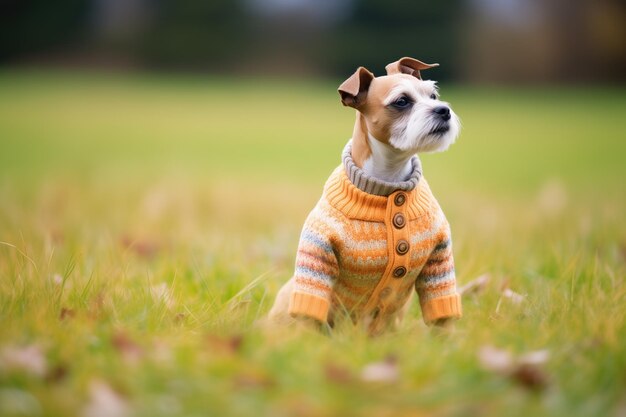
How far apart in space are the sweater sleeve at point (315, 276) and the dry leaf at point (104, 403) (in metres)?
0.87

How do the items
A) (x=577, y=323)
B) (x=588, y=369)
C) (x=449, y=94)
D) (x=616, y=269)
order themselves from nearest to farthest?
(x=588, y=369) < (x=577, y=323) < (x=616, y=269) < (x=449, y=94)

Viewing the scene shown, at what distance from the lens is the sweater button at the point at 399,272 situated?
278 centimetres

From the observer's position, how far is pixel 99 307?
2.73 meters

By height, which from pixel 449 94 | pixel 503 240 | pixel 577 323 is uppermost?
pixel 577 323

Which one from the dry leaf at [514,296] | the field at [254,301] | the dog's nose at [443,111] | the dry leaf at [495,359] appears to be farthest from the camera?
the dry leaf at [514,296]

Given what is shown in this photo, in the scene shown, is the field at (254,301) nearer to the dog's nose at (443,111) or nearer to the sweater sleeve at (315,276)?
the sweater sleeve at (315,276)

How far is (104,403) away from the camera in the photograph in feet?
6.50

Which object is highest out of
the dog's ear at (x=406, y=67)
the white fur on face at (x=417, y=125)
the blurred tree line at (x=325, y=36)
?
the dog's ear at (x=406, y=67)

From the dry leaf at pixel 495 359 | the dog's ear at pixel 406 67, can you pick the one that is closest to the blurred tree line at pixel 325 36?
the dog's ear at pixel 406 67

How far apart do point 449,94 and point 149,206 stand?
20.0m

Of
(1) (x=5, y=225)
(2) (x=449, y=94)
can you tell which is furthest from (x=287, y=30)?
(1) (x=5, y=225)

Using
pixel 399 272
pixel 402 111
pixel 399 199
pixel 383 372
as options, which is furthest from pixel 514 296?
pixel 383 372

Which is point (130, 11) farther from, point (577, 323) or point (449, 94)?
point (577, 323)

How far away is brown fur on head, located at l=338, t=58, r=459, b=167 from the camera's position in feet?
9.24
